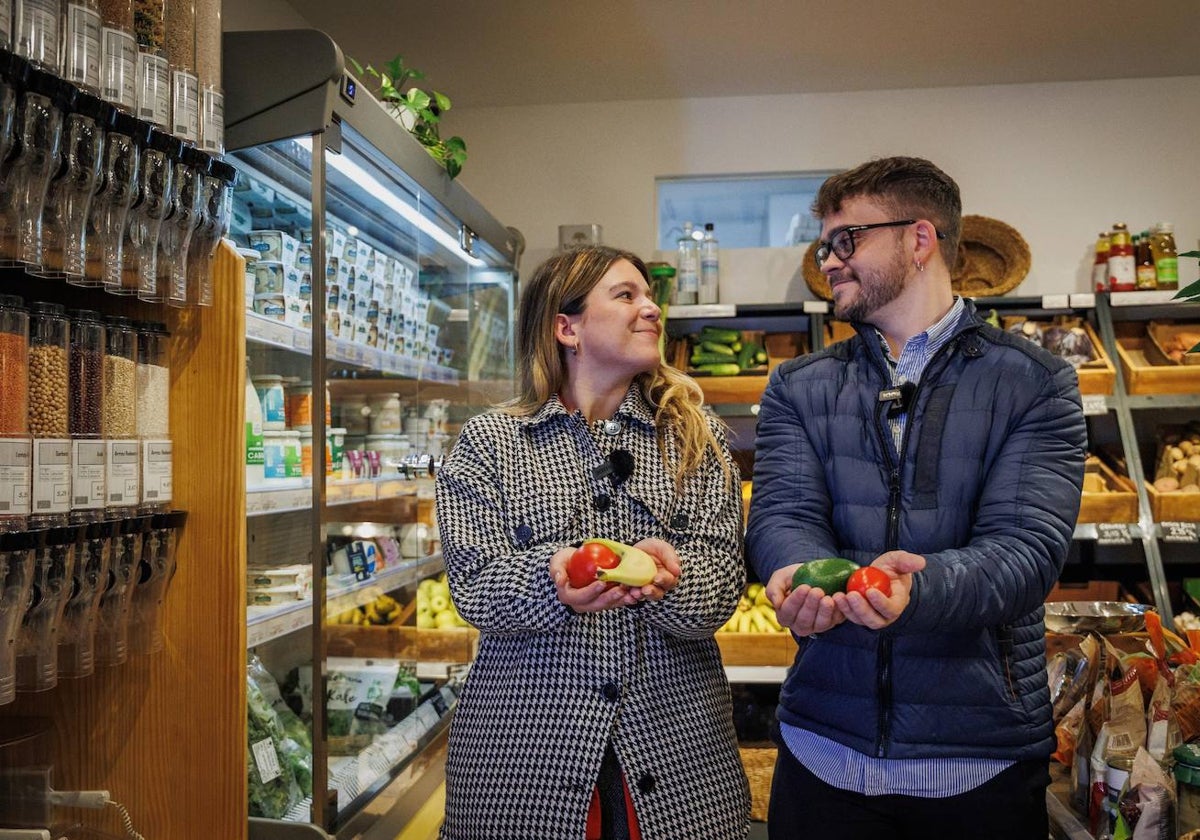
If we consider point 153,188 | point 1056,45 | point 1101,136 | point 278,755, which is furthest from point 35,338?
point 1101,136

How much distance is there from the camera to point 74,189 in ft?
5.46

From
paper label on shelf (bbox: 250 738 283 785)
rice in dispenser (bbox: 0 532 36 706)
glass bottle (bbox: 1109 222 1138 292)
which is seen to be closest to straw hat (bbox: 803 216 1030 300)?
glass bottle (bbox: 1109 222 1138 292)

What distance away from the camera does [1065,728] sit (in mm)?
2268

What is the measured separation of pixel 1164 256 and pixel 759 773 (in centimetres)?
325

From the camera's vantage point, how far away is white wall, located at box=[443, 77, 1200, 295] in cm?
527

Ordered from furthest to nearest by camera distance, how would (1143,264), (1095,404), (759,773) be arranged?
1. (1143,264)
2. (1095,404)
3. (759,773)

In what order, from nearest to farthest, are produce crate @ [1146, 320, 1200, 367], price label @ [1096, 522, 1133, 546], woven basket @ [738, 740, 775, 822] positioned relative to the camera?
woven basket @ [738, 740, 775, 822] → price label @ [1096, 522, 1133, 546] → produce crate @ [1146, 320, 1200, 367]

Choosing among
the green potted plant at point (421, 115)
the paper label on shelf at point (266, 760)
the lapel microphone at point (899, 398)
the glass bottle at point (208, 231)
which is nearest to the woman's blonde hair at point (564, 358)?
the lapel microphone at point (899, 398)

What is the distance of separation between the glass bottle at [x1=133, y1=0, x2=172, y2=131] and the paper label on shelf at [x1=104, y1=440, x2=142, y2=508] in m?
0.64

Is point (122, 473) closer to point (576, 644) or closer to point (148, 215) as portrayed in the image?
point (148, 215)

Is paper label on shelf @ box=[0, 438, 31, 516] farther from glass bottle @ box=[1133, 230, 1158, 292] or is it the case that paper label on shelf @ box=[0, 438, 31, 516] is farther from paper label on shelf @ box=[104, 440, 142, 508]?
glass bottle @ box=[1133, 230, 1158, 292]

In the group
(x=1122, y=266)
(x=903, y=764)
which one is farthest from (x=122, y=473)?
(x=1122, y=266)

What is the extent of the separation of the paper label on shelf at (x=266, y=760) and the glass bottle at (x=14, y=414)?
97cm

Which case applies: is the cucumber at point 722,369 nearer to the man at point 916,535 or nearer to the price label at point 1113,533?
the price label at point 1113,533
